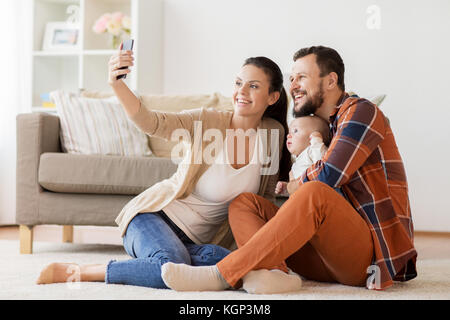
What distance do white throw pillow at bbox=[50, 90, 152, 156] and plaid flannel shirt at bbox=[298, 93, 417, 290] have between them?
1.54 metres

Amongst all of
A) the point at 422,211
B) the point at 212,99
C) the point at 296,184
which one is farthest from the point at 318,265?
the point at 422,211

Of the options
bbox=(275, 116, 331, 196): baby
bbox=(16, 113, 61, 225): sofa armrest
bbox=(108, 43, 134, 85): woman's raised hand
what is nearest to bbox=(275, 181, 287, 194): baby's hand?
bbox=(275, 116, 331, 196): baby

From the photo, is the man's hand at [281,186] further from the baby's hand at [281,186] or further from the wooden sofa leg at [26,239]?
the wooden sofa leg at [26,239]

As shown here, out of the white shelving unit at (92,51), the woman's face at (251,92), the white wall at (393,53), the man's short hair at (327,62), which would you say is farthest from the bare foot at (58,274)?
the white wall at (393,53)

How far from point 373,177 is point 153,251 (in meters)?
0.66

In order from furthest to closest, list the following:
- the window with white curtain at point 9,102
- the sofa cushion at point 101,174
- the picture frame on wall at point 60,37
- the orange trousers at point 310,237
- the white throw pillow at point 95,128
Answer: the picture frame on wall at point 60,37 → the window with white curtain at point 9,102 → the white throw pillow at point 95,128 → the sofa cushion at point 101,174 → the orange trousers at point 310,237

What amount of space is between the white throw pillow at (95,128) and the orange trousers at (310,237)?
4.64ft

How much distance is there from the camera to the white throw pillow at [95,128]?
295 centimetres

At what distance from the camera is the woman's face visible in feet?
6.33

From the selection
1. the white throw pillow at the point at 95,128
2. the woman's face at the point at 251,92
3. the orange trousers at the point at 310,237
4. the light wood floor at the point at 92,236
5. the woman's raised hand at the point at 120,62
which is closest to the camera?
the orange trousers at the point at 310,237
